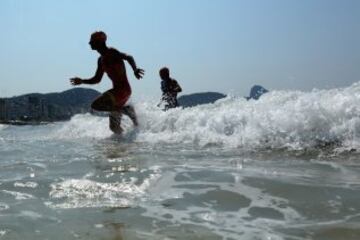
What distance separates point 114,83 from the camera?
34.9 feet

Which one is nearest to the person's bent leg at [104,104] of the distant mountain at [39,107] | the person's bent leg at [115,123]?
the person's bent leg at [115,123]

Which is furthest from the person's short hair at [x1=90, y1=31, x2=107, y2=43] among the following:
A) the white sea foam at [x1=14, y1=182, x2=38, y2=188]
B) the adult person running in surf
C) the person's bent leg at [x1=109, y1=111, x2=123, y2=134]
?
the white sea foam at [x1=14, y1=182, x2=38, y2=188]

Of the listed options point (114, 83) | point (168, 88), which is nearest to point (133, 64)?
point (114, 83)

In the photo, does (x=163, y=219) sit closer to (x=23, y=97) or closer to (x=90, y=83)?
(x=90, y=83)

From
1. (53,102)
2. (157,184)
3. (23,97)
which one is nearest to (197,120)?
(157,184)

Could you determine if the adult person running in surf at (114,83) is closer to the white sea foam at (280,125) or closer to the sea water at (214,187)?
the white sea foam at (280,125)

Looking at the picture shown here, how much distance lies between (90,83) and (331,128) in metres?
5.53

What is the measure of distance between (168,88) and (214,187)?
33.6 ft

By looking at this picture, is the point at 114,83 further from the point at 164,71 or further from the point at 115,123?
the point at 164,71

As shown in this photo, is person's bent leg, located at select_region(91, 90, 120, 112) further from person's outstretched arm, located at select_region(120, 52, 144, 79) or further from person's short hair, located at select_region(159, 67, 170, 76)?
person's short hair, located at select_region(159, 67, 170, 76)

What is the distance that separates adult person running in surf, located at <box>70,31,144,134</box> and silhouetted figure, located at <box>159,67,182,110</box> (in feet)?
10.0

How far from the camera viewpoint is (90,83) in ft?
35.7

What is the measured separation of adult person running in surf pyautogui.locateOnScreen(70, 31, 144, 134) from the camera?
34.0 ft

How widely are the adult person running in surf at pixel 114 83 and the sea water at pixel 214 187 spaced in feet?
10.2
